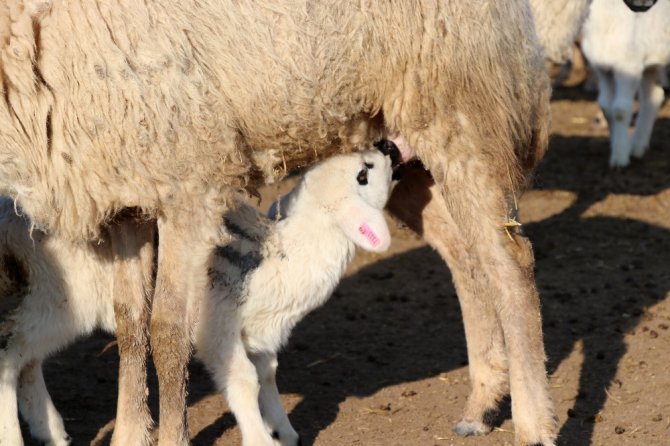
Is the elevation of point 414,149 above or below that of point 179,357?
above

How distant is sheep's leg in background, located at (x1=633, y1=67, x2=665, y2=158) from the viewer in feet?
37.0

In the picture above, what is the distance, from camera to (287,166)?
5625 mm

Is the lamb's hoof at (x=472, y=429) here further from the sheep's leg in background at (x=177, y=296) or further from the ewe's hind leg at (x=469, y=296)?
the sheep's leg in background at (x=177, y=296)

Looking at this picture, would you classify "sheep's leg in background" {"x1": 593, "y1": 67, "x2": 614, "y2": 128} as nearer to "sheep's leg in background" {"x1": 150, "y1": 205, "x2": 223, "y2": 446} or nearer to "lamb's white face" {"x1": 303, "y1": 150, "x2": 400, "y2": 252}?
"lamb's white face" {"x1": 303, "y1": 150, "x2": 400, "y2": 252}

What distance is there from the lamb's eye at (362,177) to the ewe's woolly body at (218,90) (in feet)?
0.74

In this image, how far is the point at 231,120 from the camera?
516 cm

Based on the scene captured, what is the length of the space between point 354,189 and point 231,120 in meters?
0.89

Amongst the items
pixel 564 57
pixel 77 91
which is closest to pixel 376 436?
pixel 77 91

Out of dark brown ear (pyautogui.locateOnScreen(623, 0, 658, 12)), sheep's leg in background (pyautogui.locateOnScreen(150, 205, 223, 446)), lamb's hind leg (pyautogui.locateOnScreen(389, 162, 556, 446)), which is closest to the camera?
sheep's leg in background (pyautogui.locateOnScreen(150, 205, 223, 446))

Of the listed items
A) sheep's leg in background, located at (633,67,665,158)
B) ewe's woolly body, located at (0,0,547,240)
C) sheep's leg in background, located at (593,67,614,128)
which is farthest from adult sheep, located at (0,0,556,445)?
sheep's leg in background, located at (633,67,665,158)

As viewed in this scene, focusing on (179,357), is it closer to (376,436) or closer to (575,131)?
(376,436)

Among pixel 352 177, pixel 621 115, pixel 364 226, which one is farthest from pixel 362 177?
pixel 621 115

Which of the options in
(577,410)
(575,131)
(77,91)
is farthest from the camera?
(575,131)

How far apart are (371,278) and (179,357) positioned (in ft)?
11.4
